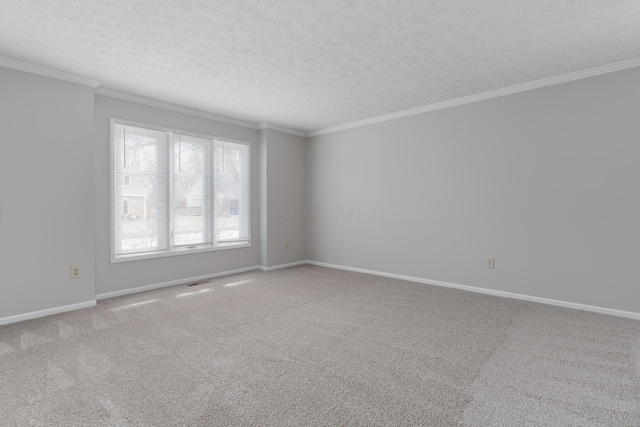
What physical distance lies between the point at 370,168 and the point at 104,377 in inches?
164

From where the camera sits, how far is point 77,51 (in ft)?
9.09

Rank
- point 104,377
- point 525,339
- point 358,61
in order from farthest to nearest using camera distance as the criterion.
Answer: point 358,61 → point 525,339 → point 104,377

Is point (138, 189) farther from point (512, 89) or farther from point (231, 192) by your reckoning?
point (512, 89)

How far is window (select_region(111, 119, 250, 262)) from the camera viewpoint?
389cm

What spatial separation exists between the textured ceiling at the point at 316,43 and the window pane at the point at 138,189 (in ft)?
1.94

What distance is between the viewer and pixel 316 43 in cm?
A: 265

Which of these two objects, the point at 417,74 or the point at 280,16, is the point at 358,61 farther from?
the point at 280,16

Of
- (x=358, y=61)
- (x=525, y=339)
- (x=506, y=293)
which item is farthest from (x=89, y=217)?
(x=506, y=293)

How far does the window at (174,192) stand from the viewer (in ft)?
12.8

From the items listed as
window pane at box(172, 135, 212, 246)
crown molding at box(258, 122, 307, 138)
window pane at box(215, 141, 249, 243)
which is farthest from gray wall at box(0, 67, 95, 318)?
crown molding at box(258, 122, 307, 138)

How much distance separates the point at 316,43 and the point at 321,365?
2539mm

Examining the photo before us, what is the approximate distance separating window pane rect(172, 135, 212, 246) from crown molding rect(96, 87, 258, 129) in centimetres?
36

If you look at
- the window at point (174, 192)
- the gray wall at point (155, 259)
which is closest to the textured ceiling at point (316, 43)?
the gray wall at point (155, 259)

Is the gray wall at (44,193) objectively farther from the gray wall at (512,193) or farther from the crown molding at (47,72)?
the gray wall at (512,193)
